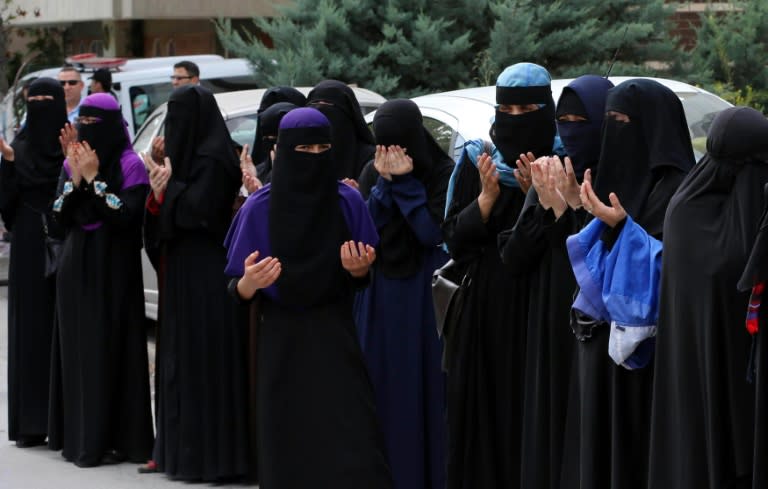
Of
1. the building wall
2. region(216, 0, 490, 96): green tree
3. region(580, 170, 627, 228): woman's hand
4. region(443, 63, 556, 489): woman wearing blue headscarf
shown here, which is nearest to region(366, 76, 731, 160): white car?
region(443, 63, 556, 489): woman wearing blue headscarf

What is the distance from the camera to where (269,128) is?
7.27m

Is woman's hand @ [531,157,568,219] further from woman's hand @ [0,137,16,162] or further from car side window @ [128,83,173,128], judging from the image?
car side window @ [128,83,173,128]

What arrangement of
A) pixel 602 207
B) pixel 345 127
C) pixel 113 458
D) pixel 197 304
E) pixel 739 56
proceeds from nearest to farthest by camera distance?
pixel 602 207 < pixel 345 127 < pixel 197 304 < pixel 113 458 < pixel 739 56

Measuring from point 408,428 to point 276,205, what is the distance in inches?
50.7

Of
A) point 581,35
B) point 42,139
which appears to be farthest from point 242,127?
point 581,35

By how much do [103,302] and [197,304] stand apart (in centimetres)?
59

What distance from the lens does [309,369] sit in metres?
5.79

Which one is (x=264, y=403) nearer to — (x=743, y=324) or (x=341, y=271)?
(x=341, y=271)

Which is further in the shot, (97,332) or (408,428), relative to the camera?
(97,332)

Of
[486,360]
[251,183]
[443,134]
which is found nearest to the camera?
[486,360]

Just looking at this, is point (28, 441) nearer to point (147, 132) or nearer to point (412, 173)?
point (412, 173)

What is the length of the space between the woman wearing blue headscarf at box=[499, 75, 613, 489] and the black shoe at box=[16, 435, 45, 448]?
3547mm

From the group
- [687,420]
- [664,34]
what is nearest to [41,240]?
[687,420]

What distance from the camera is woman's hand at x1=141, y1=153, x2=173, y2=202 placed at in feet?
23.5
